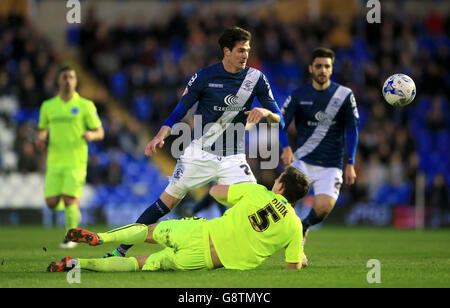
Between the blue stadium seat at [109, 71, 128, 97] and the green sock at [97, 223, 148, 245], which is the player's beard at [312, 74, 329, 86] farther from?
the blue stadium seat at [109, 71, 128, 97]

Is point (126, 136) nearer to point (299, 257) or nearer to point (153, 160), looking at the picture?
point (153, 160)

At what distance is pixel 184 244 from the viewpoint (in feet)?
23.5

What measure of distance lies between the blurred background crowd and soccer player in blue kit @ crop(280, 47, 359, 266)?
771 centimetres

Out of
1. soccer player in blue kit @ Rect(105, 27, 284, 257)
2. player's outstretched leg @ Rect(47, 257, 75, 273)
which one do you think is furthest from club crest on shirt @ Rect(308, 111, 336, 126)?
player's outstretched leg @ Rect(47, 257, 75, 273)

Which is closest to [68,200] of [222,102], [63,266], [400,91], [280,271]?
[222,102]

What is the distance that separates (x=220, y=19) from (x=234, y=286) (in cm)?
1773

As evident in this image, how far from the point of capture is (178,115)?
318 inches

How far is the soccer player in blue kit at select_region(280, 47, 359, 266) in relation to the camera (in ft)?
32.6

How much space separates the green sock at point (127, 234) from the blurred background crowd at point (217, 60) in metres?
10.7

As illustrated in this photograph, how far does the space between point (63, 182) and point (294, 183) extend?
18.3 ft

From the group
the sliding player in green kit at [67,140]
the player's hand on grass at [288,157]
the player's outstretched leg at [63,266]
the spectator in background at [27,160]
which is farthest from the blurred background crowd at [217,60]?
the player's outstretched leg at [63,266]

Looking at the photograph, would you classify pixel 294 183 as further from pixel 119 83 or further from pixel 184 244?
pixel 119 83

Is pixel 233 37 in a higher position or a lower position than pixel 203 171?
higher

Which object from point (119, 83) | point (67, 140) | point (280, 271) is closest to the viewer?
point (280, 271)
